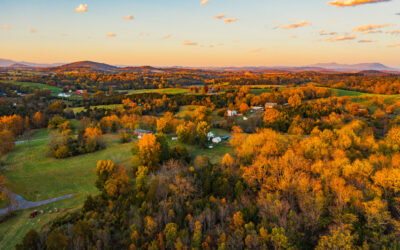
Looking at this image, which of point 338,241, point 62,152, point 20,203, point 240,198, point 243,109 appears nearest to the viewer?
point 338,241

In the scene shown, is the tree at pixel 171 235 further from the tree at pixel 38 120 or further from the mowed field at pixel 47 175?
the tree at pixel 38 120

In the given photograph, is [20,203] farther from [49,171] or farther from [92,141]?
[92,141]

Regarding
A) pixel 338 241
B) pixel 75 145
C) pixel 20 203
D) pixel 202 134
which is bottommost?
pixel 20 203

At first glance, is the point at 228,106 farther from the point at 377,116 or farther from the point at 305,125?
the point at 377,116

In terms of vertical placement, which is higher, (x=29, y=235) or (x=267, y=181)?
(x=267, y=181)

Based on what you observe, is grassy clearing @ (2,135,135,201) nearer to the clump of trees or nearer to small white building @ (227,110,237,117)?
the clump of trees

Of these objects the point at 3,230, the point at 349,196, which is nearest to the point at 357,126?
the point at 349,196

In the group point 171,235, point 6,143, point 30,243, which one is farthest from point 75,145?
point 171,235

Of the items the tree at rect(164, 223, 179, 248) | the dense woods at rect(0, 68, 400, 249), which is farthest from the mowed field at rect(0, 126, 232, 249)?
the tree at rect(164, 223, 179, 248)
